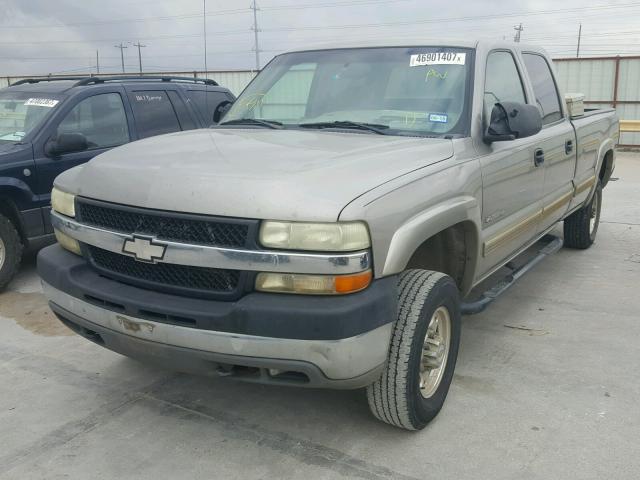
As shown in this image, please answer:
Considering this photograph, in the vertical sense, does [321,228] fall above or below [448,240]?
above

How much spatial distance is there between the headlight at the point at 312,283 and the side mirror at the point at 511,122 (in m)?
1.44

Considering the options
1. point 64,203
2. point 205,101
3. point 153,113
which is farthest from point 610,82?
point 64,203

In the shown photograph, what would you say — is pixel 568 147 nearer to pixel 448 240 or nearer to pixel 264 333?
pixel 448 240

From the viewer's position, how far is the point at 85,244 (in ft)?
10.2

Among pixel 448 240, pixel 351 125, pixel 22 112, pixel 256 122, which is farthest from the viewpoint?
pixel 22 112

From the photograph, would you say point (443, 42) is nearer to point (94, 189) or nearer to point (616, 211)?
point (94, 189)

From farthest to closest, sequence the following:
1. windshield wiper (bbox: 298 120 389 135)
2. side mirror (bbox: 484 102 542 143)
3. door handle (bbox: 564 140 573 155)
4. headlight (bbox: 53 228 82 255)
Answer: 1. door handle (bbox: 564 140 573 155)
2. windshield wiper (bbox: 298 120 389 135)
3. side mirror (bbox: 484 102 542 143)
4. headlight (bbox: 53 228 82 255)

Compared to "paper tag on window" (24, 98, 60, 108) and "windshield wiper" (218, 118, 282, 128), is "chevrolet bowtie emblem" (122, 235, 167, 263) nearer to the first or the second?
"windshield wiper" (218, 118, 282, 128)

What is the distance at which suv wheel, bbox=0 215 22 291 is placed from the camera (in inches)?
213

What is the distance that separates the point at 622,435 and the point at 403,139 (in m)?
1.82

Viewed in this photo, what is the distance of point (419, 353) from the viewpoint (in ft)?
9.36

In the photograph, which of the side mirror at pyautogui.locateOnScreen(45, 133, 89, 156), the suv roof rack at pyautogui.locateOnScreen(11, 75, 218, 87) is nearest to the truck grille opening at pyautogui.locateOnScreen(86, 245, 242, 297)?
the side mirror at pyautogui.locateOnScreen(45, 133, 89, 156)

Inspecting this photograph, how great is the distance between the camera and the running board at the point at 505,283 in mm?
3602

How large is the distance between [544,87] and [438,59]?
1.54 metres
